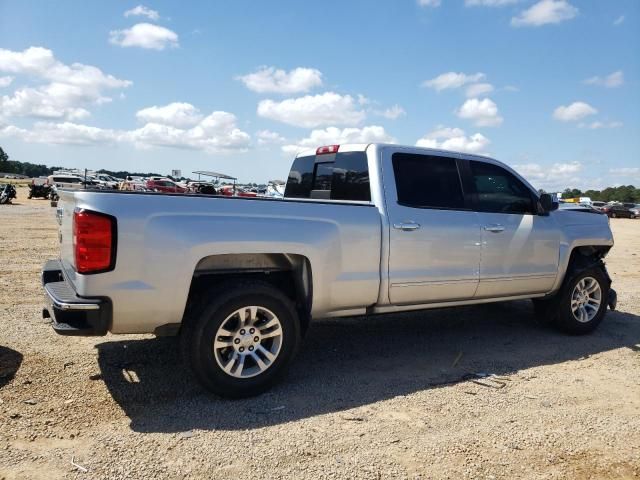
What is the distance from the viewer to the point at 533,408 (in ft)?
12.4

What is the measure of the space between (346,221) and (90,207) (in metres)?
1.88

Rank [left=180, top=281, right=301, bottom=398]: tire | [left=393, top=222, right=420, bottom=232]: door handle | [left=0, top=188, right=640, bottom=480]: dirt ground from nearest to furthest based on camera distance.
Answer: [left=0, top=188, right=640, bottom=480]: dirt ground
[left=180, top=281, right=301, bottom=398]: tire
[left=393, top=222, right=420, bottom=232]: door handle

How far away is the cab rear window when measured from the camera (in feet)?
15.3

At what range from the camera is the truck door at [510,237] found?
197 inches

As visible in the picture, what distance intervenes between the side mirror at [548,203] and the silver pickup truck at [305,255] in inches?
1.0

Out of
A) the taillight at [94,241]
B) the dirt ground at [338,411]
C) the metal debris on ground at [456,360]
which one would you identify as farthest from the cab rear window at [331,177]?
the taillight at [94,241]

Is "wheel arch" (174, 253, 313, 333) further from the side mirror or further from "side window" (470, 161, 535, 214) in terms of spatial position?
the side mirror

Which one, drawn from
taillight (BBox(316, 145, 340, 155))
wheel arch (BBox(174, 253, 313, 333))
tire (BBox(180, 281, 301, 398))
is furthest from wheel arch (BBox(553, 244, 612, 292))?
tire (BBox(180, 281, 301, 398))

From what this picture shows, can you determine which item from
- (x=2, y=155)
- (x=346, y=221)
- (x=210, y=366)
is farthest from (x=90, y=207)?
(x=2, y=155)

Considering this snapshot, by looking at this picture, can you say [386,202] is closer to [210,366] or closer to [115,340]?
[210,366]

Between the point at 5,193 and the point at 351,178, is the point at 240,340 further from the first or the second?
the point at 5,193

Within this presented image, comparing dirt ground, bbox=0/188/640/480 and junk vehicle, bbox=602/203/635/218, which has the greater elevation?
junk vehicle, bbox=602/203/635/218

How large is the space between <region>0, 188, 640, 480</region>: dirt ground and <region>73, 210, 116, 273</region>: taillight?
104cm

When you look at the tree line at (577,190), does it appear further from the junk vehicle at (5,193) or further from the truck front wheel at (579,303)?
the truck front wheel at (579,303)
